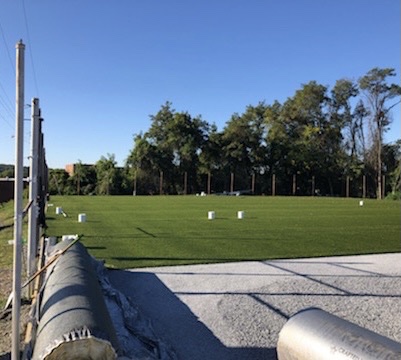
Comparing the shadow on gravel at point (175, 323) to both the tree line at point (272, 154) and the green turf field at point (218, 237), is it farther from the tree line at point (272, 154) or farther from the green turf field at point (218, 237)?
the tree line at point (272, 154)

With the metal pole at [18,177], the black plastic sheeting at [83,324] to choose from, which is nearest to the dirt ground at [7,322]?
the black plastic sheeting at [83,324]

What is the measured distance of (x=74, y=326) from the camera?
284 centimetres

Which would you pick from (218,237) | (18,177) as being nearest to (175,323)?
Result: (18,177)

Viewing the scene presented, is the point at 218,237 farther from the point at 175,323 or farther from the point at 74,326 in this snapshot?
the point at 74,326

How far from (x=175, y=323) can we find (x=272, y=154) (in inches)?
1636

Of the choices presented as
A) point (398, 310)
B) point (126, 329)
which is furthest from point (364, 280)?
point (126, 329)

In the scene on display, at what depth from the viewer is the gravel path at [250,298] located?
4.54m

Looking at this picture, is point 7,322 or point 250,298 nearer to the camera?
point 7,322

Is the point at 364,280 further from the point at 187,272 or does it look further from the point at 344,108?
the point at 344,108

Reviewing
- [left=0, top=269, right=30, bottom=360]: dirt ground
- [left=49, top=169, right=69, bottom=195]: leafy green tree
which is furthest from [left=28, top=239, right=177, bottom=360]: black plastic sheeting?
[left=49, top=169, right=69, bottom=195]: leafy green tree

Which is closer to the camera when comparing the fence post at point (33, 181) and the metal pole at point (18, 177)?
the metal pole at point (18, 177)

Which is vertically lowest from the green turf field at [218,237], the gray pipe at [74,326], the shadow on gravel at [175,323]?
the shadow on gravel at [175,323]

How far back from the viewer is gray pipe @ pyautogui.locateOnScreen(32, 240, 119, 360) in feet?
9.07

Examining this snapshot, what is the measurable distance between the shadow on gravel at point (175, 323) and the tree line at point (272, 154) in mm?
32876
